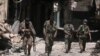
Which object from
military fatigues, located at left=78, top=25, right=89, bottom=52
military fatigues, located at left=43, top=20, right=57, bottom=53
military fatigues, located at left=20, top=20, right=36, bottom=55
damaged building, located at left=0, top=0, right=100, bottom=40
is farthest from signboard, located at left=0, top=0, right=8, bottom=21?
military fatigues, located at left=20, top=20, right=36, bottom=55

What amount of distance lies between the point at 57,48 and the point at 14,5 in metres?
6.13

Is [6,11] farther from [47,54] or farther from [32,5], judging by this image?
[47,54]

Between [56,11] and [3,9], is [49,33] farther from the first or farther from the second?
[56,11]

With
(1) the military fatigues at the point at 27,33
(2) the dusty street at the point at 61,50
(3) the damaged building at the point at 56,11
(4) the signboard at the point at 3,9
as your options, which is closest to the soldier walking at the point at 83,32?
(2) the dusty street at the point at 61,50

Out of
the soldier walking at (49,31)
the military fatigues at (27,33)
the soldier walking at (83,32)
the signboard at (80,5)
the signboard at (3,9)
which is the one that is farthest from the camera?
the signboard at (80,5)

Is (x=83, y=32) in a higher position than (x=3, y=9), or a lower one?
lower

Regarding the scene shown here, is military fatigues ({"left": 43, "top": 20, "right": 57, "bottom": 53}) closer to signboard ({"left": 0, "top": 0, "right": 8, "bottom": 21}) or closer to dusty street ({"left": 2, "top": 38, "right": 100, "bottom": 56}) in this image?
dusty street ({"left": 2, "top": 38, "right": 100, "bottom": 56})

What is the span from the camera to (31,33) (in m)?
16.9

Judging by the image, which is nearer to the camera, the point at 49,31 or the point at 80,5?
the point at 49,31

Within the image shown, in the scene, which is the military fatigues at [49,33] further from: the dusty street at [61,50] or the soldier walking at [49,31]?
the dusty street at [61,50]

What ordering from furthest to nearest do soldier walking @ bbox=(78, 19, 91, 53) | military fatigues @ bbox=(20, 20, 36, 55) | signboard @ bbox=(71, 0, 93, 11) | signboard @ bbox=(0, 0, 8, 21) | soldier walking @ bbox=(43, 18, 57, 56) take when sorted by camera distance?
signboard @ bbox=(71, 0, 93, 11)
signboard @ bbox=(0, 0, 8, 21)
soldier walking @ bbox=(78, 19, 91, 53)
soldier walking @ bbox=(43, 18, 57, 56)
military fatigues @ bbox=(20, 20, 36, 55)

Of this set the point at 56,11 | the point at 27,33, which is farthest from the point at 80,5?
the point at 27,33

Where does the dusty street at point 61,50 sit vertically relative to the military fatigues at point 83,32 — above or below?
below

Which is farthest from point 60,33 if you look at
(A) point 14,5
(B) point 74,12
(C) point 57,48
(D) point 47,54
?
(D) point 47,54
